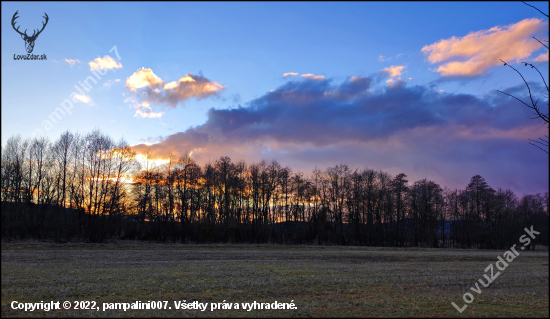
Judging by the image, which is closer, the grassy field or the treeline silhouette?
the grassy field

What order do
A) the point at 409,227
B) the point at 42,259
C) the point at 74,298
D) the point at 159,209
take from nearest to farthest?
the point at 74,298, the point at 42,259, the point at 159,209, the point at 409,227

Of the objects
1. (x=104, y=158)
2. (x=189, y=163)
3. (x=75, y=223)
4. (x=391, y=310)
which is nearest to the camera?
(x=391, y=310)

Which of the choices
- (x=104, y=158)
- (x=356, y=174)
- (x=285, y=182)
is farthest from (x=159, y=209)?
(x=356, y=174)

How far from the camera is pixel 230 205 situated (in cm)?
6631

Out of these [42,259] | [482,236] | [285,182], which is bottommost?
[482,236]

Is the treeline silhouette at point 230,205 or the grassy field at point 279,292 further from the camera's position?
the treeline silhouette at point 230,205

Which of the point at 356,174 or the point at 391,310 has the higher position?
the point at 356,174

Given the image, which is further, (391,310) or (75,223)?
(75,223)

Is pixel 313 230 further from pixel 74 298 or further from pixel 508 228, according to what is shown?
pixel 74 298

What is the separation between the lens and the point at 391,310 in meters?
9.62

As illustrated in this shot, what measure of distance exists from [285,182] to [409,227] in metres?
29.3

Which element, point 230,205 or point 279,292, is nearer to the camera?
point 279,292

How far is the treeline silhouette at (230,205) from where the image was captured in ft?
153

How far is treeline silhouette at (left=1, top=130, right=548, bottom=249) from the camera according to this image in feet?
153
